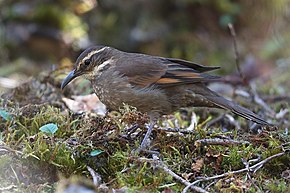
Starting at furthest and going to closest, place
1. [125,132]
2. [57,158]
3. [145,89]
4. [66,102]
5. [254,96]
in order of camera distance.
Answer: [254,96] < [66,102] < [145,89] < [125,132] < [57,158]

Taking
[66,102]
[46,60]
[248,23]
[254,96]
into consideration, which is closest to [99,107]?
[66,102]

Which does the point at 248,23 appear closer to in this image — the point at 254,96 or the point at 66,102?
the point at 254,96

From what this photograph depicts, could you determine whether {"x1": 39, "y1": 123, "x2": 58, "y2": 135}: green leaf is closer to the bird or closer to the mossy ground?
the mossy ground

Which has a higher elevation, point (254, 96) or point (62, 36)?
point (254, 96)

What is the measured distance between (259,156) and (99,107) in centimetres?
269

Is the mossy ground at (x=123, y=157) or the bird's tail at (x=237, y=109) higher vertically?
the mossy ground at (x=123, y=157)

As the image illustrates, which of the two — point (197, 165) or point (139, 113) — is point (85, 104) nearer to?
point (139, 113)

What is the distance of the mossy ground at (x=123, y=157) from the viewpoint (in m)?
4.33

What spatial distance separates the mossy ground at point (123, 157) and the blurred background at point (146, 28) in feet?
20.3

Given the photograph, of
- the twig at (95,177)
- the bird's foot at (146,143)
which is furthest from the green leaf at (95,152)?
the bird's foot at (146,143)

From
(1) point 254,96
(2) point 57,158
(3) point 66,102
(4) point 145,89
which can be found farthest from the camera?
(1) point 254,96

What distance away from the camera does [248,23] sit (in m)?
11.6

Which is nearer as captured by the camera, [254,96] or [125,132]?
[125,132]

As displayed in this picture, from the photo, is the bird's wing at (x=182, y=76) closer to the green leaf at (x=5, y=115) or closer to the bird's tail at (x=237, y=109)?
the bird's tail at (x=237, y=109)
